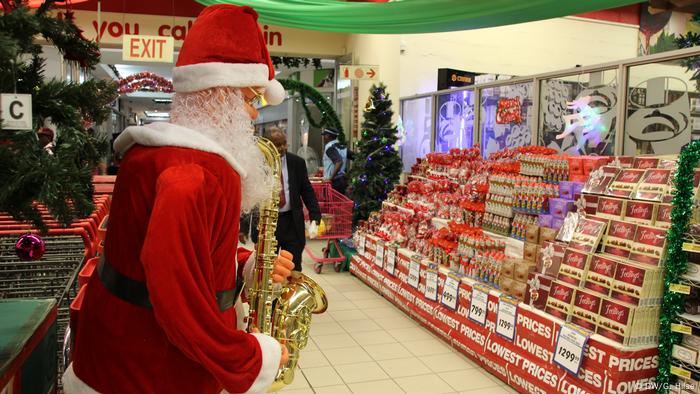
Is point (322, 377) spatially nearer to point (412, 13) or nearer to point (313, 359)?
point (313, 359)

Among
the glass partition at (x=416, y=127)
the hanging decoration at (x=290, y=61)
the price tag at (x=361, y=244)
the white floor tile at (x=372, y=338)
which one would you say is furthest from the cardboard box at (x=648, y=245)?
the hanging decoration at (x=290, y=61)

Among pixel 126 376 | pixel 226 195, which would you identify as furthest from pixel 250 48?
pixel 126 376

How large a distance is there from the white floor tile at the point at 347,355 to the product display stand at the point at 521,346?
0.70 m

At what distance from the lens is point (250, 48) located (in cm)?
169

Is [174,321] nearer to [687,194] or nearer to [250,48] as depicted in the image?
[250,48]

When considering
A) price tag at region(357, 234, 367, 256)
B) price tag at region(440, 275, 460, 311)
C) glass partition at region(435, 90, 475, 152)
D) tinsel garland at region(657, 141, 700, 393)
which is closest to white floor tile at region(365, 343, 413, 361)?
price tag at region(440, 275, 460, 311)

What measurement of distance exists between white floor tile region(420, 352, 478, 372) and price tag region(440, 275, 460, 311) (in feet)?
1.20

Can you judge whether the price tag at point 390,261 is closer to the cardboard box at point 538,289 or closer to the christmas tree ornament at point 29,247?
the cardboard box at point 538,289

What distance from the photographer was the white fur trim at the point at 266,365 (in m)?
1.48

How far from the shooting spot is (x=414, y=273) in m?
5.21

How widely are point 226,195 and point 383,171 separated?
6317 millimetres

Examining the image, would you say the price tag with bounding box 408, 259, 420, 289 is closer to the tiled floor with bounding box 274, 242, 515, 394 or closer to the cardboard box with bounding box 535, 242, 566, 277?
the tiled floor with bounding box 274, 242, 515, 394

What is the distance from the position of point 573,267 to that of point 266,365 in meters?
2.56

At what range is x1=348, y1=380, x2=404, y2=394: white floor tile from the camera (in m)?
3.74
